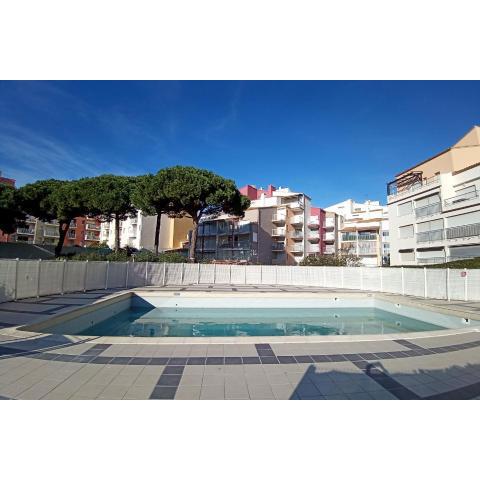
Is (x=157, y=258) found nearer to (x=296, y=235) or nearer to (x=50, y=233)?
(x=296, y=235)

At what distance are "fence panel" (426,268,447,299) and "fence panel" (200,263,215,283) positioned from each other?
1371 cm

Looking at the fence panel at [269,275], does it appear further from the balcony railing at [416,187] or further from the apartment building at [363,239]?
the balcony railing at [416,187]

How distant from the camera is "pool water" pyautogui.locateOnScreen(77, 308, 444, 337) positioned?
9305 millimetres

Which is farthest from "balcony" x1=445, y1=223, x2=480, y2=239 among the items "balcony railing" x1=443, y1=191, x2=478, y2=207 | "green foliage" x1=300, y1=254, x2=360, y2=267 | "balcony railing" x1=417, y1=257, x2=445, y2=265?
"green foliage" x1=300, y1=254, x2=360, y2=267

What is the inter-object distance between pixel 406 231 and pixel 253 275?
1609 cm

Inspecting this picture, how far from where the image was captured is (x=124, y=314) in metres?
11.6

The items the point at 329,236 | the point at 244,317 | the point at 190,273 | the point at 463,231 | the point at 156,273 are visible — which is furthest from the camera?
the point at 329,236

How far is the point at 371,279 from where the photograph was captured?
1711 centimetres

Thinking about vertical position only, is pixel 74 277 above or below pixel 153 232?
below

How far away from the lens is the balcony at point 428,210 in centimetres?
2155

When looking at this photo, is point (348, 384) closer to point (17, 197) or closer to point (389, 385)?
point (389, 385)

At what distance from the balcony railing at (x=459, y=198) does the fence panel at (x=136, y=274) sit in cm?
2430

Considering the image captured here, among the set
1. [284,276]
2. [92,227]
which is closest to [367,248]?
[284,276]

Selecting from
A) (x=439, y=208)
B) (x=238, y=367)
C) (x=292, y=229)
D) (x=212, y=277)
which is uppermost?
(x=439, y=208)
